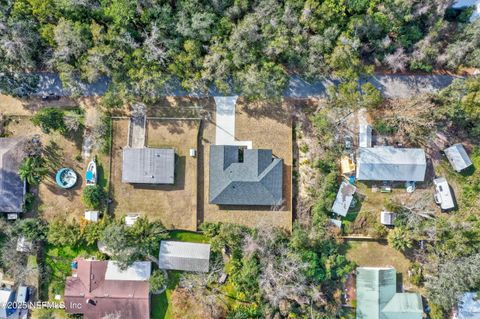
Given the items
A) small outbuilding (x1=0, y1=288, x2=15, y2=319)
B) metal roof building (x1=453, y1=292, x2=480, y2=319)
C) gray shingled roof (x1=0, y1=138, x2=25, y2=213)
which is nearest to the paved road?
gray shingled roof (x1=0, y1=138, x2=25, y2=213)

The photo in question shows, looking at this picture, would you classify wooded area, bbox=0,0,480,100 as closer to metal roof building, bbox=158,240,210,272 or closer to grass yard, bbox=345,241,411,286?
metal roof building, bbox=158,240,210,272

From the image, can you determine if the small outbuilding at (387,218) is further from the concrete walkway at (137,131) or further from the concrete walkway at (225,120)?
the concrete walkway at (137,131)

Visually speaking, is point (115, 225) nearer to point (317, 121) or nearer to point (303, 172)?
point (303, 172)

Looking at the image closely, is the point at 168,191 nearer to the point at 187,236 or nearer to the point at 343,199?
the point at 187,236

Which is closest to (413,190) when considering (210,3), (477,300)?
(477,300)

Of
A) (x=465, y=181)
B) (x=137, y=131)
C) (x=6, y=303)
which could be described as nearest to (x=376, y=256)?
(x=465, y=181)

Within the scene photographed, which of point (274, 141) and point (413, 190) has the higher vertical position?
point (274, 141)
